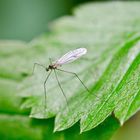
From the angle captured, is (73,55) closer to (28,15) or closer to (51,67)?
(51,67)

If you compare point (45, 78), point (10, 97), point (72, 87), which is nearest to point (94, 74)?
point (72, 87)

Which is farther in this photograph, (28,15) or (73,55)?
(28,15)

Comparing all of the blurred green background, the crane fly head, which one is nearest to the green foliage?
the crane fly head

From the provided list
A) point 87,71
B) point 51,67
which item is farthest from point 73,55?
point 51,67

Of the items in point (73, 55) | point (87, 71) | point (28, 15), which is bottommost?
point (28, 15)

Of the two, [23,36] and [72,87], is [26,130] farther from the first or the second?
[23,36]

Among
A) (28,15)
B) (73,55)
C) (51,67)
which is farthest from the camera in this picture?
(28,15)

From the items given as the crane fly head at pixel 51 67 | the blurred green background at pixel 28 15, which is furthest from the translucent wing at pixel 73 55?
the blurred green background at pixel 28 15

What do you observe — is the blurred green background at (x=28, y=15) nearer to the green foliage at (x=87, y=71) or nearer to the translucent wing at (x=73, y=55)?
the green foliage at (x=87, y=71)

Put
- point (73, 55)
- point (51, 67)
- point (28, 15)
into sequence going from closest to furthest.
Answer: point (73, 55), point (51, 67), point (28, 15)
